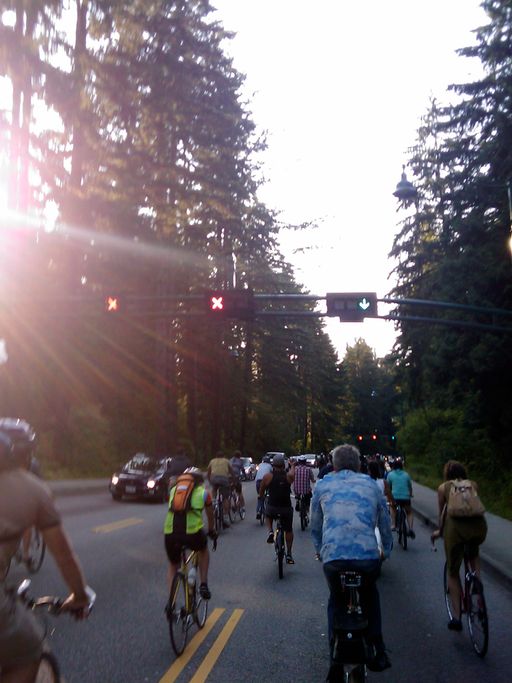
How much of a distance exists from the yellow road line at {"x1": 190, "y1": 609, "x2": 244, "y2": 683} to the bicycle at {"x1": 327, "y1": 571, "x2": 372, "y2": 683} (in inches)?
57.5

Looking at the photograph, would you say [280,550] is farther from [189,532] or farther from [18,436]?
[18,436]

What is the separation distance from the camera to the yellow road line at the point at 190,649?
643 cm

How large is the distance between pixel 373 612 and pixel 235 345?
1987 inches

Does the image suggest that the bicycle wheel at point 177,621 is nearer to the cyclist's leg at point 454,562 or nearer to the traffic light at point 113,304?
the cyclist's leg at point 454,562

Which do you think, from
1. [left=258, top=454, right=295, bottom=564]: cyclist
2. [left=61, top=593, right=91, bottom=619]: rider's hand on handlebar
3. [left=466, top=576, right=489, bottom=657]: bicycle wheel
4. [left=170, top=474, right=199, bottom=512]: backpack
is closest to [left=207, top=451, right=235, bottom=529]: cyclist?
[left=258, top=454, right=295, bottom=564]: cyclist

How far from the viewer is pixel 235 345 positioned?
56.0m

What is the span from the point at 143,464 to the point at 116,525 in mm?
9388

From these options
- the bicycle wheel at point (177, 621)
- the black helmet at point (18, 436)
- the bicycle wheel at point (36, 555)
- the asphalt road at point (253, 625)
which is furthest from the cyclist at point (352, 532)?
the bicycle wheel at point (36, 555)

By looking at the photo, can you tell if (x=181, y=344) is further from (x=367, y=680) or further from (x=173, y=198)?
(x=367, y=680)

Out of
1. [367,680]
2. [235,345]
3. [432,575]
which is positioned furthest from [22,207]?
[235,345]

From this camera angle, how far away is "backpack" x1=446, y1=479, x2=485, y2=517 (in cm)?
789

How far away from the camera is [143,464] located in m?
27.5

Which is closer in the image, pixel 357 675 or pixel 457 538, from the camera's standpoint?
pixel 357 675

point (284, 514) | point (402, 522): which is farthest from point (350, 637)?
point (402, 522)
